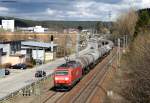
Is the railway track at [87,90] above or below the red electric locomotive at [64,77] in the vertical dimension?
below

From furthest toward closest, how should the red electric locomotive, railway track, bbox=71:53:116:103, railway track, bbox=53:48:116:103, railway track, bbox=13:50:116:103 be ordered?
the red electric locomotive, railway track, bbox=71:53:116:103, railway track, bbox=53:48:116:103, railway track, bbox=13:50:116:103

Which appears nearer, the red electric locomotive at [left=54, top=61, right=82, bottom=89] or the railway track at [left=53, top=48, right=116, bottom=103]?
the railway track at [left=53, top=48, right=116, bottom=103]

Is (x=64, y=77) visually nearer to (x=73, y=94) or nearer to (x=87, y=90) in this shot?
(x=73, y=94)

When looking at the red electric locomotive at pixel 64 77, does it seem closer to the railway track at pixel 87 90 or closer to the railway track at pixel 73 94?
the railway track at pixel 73 94

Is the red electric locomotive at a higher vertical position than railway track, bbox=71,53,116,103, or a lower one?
higher

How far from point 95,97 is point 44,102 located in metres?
6.00

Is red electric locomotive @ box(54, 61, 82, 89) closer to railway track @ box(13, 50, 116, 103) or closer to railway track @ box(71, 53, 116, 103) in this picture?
railway track @ box(13, 50, 116, 103)

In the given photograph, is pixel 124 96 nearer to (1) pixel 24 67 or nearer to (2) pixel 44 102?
(2) pixel 44 102

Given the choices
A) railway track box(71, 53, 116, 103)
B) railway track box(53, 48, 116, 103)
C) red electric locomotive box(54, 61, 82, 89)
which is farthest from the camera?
red electric locomotive box(54, 61, 82, 89)

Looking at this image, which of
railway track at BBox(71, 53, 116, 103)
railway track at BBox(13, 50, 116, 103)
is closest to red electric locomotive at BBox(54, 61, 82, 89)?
railway track at BBox(13, 50, 116, 103)

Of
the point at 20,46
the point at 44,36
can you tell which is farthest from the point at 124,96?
the point at 44,36

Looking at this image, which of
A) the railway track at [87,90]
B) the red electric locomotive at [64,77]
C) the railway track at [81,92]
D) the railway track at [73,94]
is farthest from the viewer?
the red electric locomotive at [64,77]

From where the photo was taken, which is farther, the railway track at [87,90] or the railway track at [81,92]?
the railway track at [87,90]

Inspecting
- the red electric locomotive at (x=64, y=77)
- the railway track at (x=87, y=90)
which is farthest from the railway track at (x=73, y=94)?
the red electric locomotive at (x=64, y=77)
